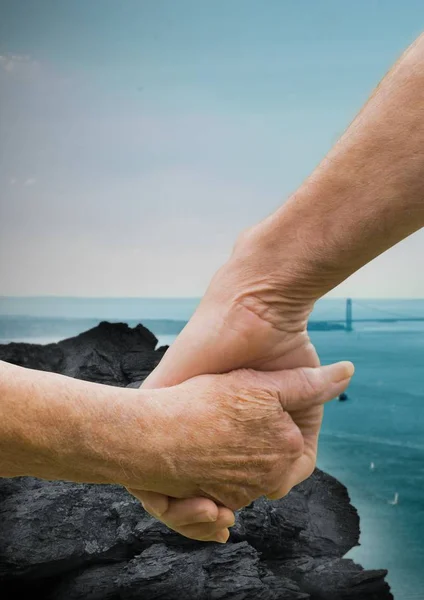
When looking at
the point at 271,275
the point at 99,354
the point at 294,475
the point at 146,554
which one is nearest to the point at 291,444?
the point at 294,475

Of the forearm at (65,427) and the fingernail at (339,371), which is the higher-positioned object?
the fingernail at (339,371)

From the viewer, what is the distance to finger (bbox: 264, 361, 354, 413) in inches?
58.1

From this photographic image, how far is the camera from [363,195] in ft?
3.85

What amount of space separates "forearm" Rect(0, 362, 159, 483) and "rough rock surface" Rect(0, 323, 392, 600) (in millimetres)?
3703

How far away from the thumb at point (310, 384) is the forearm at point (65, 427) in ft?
1.14

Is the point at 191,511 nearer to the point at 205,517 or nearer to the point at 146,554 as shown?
the point at 205,517

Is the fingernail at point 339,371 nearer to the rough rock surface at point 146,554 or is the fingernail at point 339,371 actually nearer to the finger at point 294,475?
the finger at point 294,475

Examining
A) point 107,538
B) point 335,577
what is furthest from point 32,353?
point 335,577

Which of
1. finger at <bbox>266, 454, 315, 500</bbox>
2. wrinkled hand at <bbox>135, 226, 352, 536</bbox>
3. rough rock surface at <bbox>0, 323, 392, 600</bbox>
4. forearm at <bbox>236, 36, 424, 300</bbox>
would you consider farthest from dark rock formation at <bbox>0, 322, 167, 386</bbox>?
forearm at <bbox>236, 36, 424, 300</bbox>

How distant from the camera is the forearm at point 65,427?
3.85ft

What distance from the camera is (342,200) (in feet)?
3.93

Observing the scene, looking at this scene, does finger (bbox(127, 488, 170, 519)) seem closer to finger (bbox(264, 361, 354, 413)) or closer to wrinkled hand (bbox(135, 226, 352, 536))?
wrinkled hand (bbox(135, 226, 352, 536))

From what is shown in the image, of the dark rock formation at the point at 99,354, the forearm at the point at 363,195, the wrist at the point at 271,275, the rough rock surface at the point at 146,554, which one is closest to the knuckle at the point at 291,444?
the wrist at the point at 271,275

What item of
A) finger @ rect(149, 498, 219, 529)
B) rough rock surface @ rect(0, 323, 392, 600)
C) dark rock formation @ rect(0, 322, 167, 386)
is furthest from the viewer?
dark rock formation @ rect(0, 322, 167, 386)
